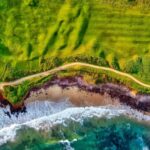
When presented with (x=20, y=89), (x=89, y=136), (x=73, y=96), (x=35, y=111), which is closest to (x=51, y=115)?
(x=35, y=111)

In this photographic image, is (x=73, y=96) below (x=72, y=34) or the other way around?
below

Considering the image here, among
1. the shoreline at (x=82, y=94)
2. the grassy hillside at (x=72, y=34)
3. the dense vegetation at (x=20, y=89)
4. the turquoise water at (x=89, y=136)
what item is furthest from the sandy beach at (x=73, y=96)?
the grassy hillside at (x=72, y=34)

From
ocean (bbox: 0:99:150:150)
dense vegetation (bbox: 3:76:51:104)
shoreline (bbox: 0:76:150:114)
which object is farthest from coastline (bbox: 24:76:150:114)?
ocean (bbox: 0:99:150:150)

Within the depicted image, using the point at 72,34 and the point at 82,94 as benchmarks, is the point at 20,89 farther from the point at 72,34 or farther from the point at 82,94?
the point at 72,34

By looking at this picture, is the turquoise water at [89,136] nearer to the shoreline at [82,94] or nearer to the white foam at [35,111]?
the white foam at [35,111]

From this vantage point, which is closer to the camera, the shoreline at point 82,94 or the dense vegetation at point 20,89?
the dense vegetation at point 20,89
